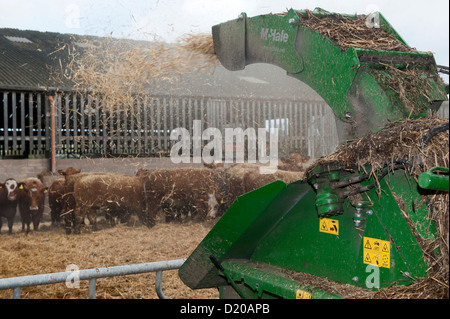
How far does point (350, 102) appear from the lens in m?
2.75

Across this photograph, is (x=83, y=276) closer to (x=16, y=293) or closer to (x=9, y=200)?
(x=16, y=293)

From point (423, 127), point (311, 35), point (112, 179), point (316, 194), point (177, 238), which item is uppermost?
point (311, 35)

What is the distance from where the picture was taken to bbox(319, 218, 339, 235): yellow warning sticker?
2.73m

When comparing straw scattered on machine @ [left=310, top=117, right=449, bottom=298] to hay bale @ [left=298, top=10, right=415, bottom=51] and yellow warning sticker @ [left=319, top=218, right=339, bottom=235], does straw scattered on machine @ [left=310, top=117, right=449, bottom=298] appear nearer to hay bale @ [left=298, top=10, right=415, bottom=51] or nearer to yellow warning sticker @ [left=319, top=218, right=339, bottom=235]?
yellow warning sticker @ [left=319, top=218, right=339, bottom=235]

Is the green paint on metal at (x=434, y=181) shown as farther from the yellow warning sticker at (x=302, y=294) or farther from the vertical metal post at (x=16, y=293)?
the vertical metal post at (x=16, y=293)

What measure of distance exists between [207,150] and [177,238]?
495cm

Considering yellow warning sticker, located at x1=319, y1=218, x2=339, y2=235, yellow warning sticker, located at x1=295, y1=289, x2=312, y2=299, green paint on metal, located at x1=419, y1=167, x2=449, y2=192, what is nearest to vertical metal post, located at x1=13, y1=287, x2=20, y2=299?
yellow warning sticker, located at x1=295, y1=289, x2=312, y2=299

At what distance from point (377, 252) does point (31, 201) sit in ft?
29.9

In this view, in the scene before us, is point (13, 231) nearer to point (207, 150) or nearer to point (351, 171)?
point (207, 150)

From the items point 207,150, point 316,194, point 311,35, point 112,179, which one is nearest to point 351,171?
point 316,194

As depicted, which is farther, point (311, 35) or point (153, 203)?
point (153, 203)

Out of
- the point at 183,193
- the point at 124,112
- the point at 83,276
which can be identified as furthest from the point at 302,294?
the point at 124,112

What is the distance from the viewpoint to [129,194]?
34.2 feet

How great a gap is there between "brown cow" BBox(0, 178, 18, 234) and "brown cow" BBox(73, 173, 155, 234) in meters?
1.32
